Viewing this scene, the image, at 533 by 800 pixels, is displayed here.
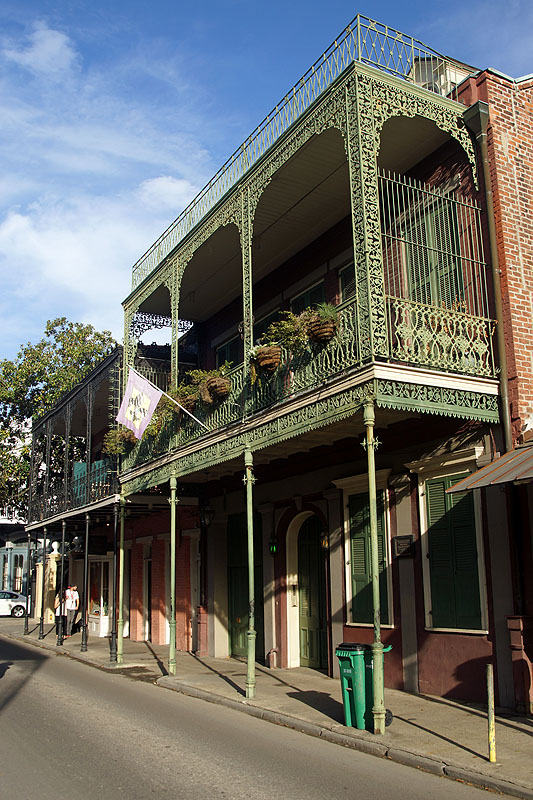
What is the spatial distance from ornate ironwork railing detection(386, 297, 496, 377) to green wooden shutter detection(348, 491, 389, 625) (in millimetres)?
2994

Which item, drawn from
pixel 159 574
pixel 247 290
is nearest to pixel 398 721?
pixel 247 290

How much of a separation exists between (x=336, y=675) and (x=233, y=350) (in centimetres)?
832

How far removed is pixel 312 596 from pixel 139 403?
505 centimetres

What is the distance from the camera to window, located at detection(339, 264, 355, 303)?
43.8 feet

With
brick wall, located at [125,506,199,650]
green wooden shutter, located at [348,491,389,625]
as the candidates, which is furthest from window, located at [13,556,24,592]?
green wooden shutter, located at [348,491,389,625]

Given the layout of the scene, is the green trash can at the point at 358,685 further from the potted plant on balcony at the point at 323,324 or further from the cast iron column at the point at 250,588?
the potted plant on balcony at the point at 323,324

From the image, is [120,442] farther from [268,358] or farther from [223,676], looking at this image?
[268,358]

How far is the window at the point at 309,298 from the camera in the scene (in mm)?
14398

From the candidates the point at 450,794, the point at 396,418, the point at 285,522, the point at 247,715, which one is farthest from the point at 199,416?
the point at 450,794

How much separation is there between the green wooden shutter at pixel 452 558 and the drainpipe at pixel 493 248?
47.3 inches

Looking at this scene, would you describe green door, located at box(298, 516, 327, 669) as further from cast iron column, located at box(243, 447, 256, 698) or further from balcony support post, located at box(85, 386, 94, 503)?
balcony support post, located at box(85, 386, 94, 503)

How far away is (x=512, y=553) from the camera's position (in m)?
9.29

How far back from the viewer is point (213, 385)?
12828mm

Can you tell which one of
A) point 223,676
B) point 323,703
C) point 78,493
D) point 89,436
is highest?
point 89,436
